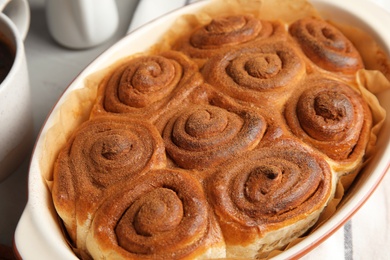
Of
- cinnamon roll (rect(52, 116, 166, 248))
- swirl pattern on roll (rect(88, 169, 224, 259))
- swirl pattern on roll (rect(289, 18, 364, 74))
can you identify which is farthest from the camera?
swirl pattern on roll (rect(289, 18, 364, 74))

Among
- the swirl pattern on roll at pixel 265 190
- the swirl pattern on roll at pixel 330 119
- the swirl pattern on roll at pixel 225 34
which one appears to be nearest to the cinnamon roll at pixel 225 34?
the swirl pattern on roll at pixel 225 34

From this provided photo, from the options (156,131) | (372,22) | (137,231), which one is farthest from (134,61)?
(372,22)

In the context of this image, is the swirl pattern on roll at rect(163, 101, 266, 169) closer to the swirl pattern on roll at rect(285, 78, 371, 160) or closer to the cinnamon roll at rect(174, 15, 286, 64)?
the swirl pattern on roll at rect(285, 78, 371, 160)

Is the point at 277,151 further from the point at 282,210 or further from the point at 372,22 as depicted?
the point at 372,22

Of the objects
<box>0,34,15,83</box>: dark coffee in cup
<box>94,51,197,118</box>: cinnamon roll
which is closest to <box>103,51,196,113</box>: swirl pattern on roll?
<box>94,51,197,118</box>: cinnamon roll

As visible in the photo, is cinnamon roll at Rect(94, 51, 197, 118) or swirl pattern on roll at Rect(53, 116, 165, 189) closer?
swirl pattern on roll at Rect(53, 116, 165, 189)

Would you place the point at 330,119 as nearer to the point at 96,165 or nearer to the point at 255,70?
the point at 255,70

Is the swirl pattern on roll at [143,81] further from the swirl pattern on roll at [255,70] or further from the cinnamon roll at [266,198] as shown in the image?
the cinnamon roll at [266,198]

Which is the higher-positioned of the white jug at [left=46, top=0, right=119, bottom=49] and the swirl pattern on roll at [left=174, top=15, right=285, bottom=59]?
the swirl pattern on roll at [left=174, top=15, right=285, bottom=59]
